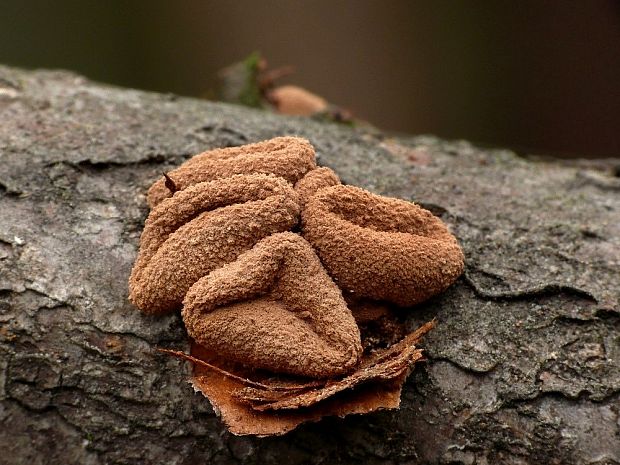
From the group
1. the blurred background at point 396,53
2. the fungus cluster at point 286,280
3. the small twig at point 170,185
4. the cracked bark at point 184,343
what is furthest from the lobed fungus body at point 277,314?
the blurred background at point 396,53

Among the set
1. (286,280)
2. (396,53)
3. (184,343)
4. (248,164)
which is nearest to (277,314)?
(286,280)

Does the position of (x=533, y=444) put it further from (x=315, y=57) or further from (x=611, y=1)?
(x=315, y=57)

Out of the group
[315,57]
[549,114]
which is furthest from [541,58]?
[315,57]

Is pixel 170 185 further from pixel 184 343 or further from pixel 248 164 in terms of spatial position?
pixel 184 343

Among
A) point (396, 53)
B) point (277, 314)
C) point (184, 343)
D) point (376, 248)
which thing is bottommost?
point (396, 53)

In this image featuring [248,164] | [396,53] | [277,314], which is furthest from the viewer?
[396,53]

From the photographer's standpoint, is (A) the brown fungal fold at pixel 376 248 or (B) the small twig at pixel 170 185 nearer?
(A) the brown fungal fold at pixel 376 248

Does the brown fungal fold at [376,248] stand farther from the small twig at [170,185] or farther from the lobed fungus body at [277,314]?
the small twig at [170,185]
